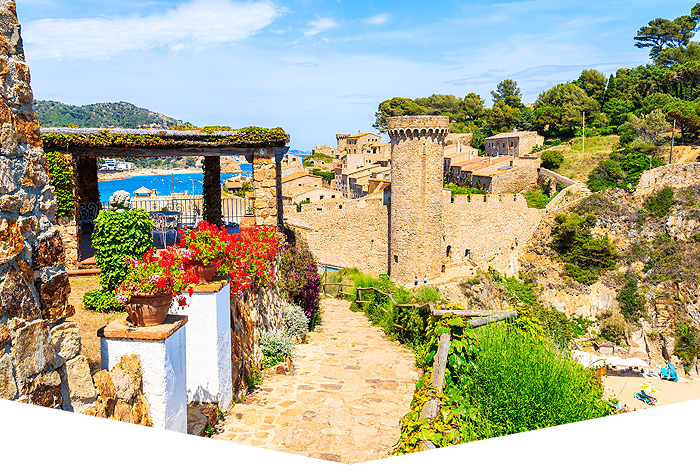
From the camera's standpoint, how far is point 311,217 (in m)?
28.6

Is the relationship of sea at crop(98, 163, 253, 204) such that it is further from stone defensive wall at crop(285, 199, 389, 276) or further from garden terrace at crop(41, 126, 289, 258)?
stone defensive wall at crop(285, 199, 389, 276)

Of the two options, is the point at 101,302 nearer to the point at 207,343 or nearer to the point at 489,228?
the point at 207,343

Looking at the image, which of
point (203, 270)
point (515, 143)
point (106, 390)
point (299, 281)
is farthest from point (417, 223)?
point (515, 143)

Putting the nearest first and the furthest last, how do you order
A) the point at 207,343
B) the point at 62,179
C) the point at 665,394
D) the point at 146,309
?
the point at 146,309
the point at 207,343
the point at 62,179
the point at 665,394

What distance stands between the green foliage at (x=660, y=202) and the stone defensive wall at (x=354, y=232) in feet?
65.4

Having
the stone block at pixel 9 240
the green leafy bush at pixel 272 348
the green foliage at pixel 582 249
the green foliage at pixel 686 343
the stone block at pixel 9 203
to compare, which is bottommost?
the green foliage at pixel 686 343

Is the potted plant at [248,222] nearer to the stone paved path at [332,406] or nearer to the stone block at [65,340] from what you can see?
the stone paved path at [332,406]

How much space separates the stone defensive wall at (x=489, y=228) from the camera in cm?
2980

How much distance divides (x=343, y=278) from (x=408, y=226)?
10818mm

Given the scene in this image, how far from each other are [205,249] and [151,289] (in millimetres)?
1580

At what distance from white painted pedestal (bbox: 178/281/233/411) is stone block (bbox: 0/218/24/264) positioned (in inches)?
98.1

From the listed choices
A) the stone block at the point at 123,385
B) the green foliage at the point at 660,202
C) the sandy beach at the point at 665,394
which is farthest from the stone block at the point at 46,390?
the green foliage at the point at 660,202

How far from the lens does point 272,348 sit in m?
7.20

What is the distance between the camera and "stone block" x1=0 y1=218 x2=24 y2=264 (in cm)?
225
